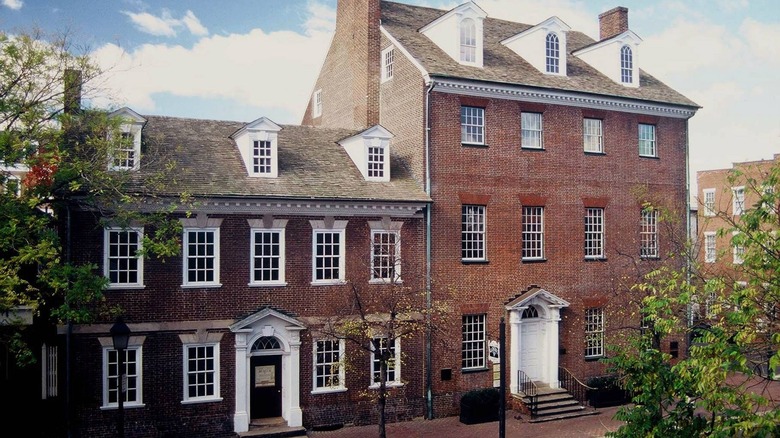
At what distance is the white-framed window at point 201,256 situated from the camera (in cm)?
2094

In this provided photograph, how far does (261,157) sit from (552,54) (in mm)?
12231

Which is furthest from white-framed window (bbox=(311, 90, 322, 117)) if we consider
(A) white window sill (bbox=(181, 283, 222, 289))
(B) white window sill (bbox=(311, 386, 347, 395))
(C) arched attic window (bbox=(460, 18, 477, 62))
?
(B) white window sill (bbox=(311, 386, 347, 395))

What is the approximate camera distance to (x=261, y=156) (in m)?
22.7

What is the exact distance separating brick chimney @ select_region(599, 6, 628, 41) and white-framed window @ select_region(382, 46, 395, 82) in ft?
33.2

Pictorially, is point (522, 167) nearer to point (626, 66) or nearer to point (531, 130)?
point (531, 130)

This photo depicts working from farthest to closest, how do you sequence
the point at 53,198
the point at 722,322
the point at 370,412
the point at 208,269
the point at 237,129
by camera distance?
the point at 237,129 → the point at 370,412 → the point at 208,269 → the point at 53,198 → the point at 722,322

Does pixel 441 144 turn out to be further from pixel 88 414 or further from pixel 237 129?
pixel 88 414

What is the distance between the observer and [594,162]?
2688cm

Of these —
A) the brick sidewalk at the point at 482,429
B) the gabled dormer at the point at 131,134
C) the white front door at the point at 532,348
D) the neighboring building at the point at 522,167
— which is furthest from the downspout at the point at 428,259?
the gabled dormer at the point at 131,134

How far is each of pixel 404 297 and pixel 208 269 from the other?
19.7ft

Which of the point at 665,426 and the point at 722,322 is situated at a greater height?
the point at 722,322

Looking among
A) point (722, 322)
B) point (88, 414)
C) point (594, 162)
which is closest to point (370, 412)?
point (88, 414)

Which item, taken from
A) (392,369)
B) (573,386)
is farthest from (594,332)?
(392,369)

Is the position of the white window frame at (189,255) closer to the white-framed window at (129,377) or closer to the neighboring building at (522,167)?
the white-framed window at (129,377)
